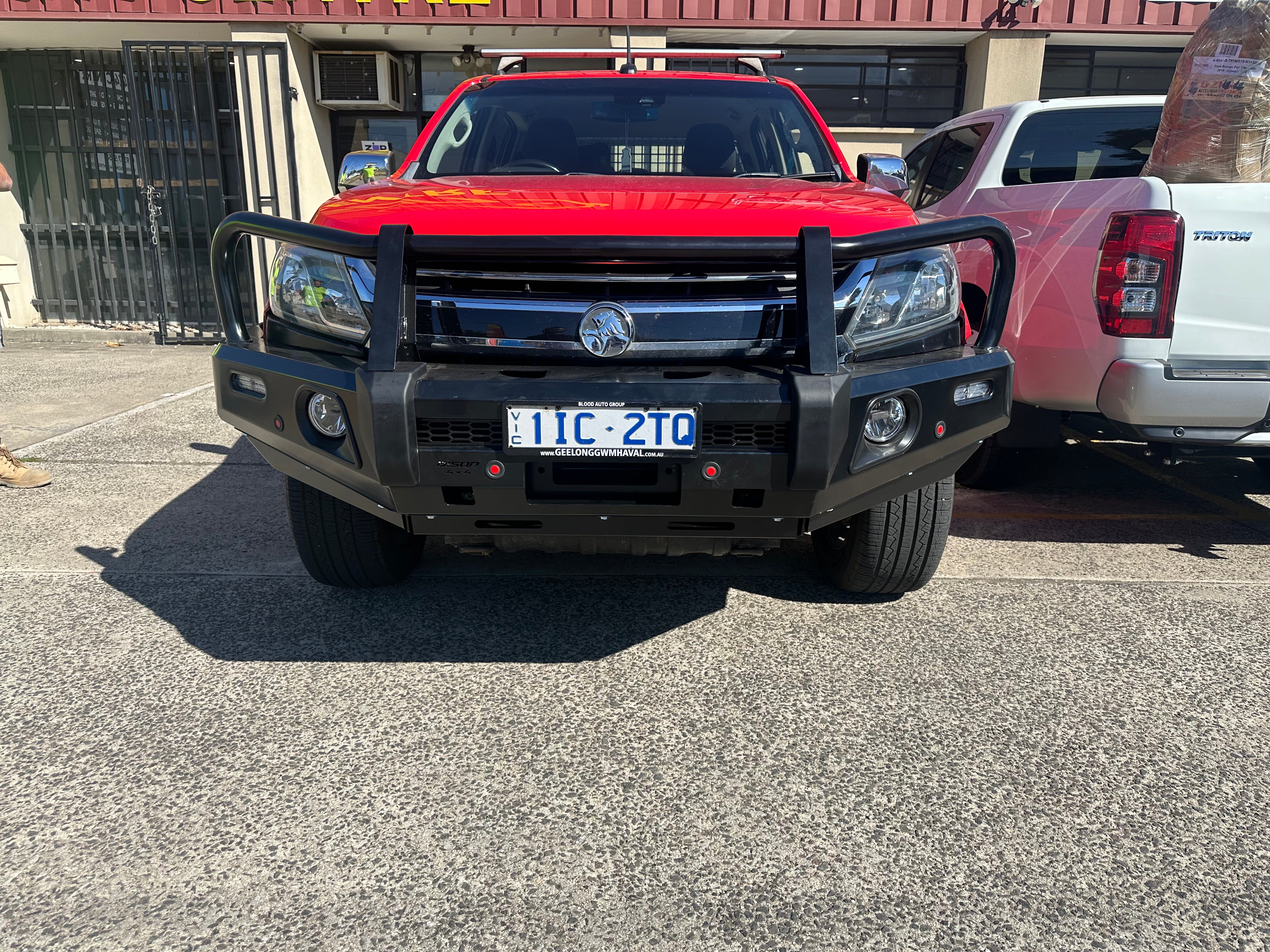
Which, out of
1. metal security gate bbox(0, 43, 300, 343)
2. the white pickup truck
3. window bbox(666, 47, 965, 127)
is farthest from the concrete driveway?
window bbox(666, 47, 965, 127)

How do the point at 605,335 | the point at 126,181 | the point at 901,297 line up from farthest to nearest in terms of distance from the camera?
the point at 126,181
the point at 901,297
the point at 605,335

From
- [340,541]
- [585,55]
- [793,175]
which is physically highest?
[585,55]

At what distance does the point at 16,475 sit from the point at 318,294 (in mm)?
2908

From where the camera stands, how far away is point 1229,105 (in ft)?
11.2

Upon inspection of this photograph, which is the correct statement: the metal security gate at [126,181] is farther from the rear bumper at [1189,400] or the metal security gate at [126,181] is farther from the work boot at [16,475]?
the rear bumper at [1189,400]

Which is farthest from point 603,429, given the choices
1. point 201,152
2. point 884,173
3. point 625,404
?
point 201,152

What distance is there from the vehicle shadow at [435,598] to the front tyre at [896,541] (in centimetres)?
14

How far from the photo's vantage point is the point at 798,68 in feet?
34.9

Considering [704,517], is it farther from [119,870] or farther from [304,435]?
[119,870]

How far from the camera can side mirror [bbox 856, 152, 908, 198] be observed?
345cm

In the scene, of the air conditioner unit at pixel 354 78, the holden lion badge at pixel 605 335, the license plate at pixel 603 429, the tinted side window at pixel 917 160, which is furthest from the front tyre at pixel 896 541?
the air conditioner unit at pixel 354 78

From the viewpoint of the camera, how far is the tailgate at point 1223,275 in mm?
3277

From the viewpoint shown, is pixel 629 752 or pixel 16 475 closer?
pixel 629 752

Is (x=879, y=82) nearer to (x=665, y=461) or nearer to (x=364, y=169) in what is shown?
(x=364, y=169)
